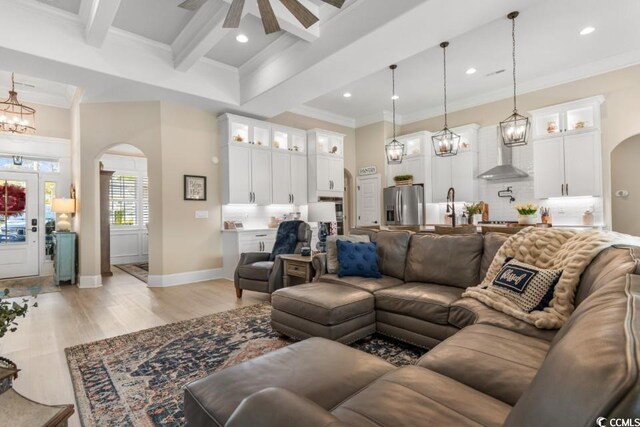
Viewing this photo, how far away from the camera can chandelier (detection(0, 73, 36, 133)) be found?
5.34 meters

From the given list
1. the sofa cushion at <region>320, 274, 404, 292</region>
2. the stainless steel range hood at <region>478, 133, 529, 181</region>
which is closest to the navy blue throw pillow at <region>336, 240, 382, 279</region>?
the sofa cushion at <region>320, 274, 404, 292</region>

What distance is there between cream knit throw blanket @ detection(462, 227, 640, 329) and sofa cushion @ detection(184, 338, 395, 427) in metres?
1.09

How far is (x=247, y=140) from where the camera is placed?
6098 millimetres

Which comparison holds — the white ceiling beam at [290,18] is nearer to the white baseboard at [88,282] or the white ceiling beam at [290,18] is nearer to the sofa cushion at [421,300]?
the sofa cushion at [421,300]

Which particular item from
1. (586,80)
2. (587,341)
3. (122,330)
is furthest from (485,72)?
(122,330)

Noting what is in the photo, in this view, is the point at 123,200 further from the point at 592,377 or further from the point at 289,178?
the point at 592,377

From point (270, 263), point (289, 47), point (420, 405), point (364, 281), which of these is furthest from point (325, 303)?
point (289, 47)

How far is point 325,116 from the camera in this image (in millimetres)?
7539

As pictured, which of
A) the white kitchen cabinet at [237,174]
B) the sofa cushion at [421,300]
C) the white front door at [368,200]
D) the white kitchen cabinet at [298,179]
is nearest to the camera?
the sofa cushion at [421,300]

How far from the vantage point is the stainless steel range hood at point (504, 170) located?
572cm

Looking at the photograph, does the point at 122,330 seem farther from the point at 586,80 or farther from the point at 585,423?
the point at 586,80

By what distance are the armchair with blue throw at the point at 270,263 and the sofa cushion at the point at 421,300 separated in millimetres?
1558

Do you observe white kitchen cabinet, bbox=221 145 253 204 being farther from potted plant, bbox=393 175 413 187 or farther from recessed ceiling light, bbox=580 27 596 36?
recessed ceiling light, bbox=580 27 596 36

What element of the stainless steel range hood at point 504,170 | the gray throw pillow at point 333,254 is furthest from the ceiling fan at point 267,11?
the stainless steel range hood at point 504,170
